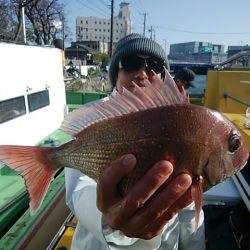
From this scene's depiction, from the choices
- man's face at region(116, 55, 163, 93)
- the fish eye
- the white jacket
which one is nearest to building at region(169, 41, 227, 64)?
man's face at region(116, 55, 163, 93)

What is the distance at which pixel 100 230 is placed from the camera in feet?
5.16

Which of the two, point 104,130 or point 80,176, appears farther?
point 80,176

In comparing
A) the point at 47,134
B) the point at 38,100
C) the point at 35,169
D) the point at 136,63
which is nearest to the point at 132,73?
the point at 136,63

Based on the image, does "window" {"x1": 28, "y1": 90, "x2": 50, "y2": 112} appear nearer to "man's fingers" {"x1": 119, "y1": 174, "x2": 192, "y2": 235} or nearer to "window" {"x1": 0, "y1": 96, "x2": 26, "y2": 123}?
"window" {"x1": 0, "y1": 96, "x2": 26, "y2": 123}

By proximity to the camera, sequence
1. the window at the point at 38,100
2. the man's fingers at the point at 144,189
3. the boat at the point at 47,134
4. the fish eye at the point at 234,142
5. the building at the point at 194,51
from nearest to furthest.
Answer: the man's fingers at the point at 144,189
the fish eye at the point at 234,142
the boat at the point at 47,134
the window at the point at 38,100
the building at the point at 194,51

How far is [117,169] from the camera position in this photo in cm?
124

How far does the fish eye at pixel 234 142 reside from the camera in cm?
135

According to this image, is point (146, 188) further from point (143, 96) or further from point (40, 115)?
point (40, 115)

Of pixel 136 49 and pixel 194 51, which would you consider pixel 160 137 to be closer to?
pixel 136 49

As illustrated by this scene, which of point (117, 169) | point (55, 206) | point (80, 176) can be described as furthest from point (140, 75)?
point (55, 206)

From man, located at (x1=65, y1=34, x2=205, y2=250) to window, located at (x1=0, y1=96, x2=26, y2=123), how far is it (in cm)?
461

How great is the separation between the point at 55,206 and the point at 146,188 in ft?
12.6

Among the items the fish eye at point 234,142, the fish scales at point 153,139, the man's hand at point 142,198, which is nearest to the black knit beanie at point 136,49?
the fish scales at point 153,139

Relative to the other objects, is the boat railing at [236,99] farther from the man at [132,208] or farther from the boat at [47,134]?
the man at [132,208]
